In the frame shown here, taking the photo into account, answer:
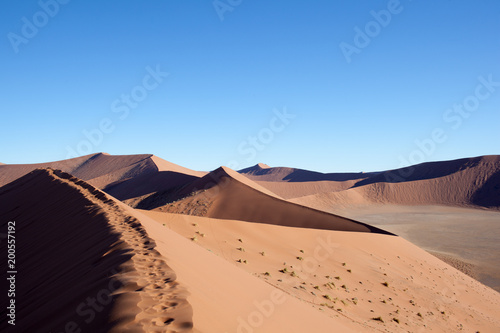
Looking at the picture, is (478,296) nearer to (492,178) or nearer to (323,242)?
(323,242)

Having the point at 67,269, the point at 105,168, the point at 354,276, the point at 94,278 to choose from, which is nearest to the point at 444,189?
the point at 354,276

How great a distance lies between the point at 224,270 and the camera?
629cm

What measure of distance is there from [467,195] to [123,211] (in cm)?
7148

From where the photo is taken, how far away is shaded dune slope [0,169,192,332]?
10.9 feet

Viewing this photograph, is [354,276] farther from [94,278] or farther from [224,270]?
[94,278]

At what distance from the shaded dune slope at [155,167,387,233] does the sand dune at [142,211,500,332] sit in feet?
16.0

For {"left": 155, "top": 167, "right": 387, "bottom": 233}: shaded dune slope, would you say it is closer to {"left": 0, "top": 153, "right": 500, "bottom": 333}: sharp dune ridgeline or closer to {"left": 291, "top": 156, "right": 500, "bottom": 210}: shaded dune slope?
{"left": 0, "top": 153, "right": 500, "bottom": 333}: sharp dune ridgeline

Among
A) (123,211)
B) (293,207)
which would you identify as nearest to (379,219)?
(293,207)

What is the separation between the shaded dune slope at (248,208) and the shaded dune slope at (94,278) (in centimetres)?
1538

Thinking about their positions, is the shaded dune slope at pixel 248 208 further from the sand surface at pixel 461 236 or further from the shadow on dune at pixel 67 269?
the shadow on dune at pixel 67 269

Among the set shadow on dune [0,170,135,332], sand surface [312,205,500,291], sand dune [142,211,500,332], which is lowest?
sand surface [312,205,500,291]

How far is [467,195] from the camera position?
63.8 meters

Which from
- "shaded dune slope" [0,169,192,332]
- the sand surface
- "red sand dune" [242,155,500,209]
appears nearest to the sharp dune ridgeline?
"shaded dune slope" [0,169,192,332]

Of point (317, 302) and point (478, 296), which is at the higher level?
point (317, 302)
